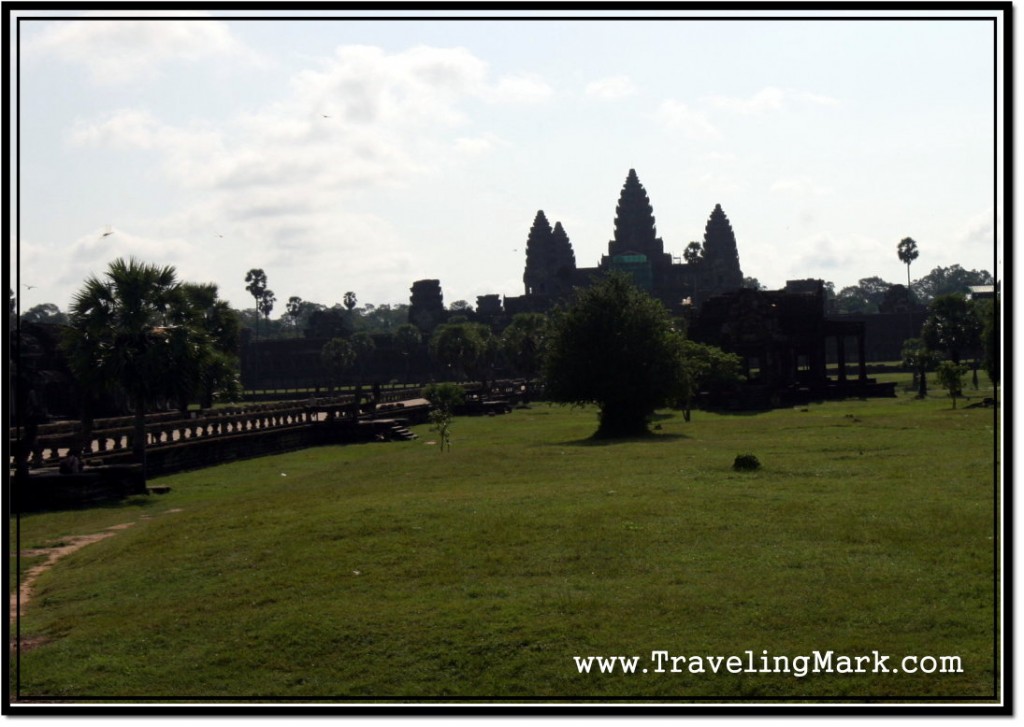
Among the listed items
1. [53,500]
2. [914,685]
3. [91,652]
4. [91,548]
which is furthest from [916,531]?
A: [53,500]

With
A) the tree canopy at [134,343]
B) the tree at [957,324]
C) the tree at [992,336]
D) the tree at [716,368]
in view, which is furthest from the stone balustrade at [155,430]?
the tree at [957,324]

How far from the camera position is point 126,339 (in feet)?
121

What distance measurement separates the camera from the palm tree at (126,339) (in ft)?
120

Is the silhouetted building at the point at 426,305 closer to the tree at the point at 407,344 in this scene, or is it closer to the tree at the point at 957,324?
the tree at the point at 407,344

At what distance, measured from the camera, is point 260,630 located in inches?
585

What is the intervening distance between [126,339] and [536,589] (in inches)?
983

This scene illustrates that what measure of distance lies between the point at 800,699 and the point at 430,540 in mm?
8854

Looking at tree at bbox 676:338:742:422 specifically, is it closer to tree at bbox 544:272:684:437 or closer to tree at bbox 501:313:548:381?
tree at bbox 544:272:684:437

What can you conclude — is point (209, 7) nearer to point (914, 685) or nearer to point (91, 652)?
point (91, 652)

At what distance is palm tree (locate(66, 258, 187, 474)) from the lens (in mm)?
36562

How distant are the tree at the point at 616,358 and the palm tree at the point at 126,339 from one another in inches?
639

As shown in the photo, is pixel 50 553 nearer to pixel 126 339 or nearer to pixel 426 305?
pixel 126 339

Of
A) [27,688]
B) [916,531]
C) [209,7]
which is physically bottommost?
[27,688]

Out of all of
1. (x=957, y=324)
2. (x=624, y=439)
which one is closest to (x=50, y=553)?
(x=624, y=439)
